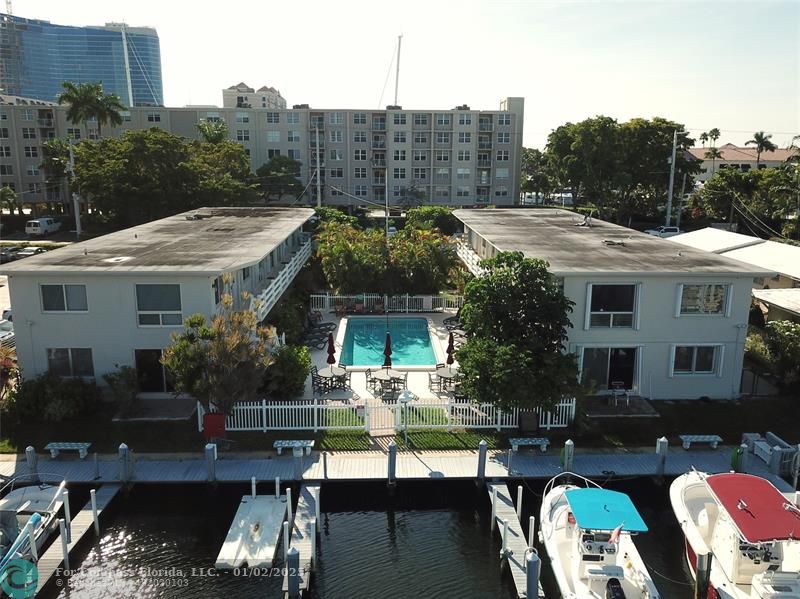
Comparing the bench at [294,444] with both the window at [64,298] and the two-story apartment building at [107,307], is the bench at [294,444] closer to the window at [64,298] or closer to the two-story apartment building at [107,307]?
the two-story apartment building at [107,307]

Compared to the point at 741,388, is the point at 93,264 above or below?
above

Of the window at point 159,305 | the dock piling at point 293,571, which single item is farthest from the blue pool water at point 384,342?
the dock piling at point 293,571

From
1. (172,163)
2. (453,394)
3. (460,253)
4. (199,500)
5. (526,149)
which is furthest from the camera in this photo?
(526,149)

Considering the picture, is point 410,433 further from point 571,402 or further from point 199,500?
point 199,500

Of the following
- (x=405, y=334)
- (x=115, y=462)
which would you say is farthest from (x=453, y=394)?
(x=115, y=462)

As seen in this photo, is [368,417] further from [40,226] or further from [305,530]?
[40,226]

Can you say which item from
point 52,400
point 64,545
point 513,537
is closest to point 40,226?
point 52,400

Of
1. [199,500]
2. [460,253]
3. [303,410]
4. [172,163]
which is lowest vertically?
[199,500]
